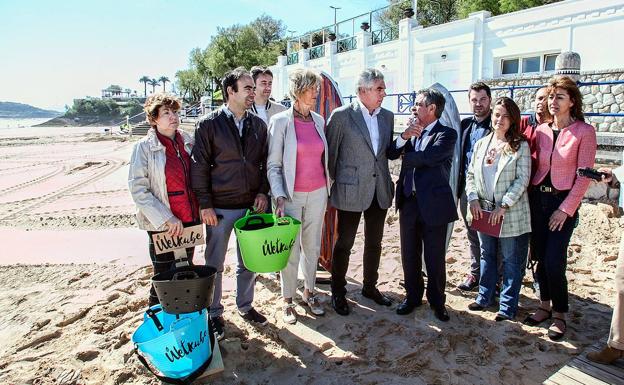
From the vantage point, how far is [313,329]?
3244 mm

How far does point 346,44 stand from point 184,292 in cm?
1882

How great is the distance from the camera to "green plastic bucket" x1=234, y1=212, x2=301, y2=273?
108 inches

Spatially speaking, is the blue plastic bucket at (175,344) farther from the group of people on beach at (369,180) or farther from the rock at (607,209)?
the rock at (607,209)

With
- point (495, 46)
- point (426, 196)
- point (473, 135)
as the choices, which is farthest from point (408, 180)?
point (495, 46)

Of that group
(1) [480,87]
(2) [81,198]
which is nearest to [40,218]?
(2) [81,198]

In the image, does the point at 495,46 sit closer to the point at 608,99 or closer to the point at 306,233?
the point at 608,99

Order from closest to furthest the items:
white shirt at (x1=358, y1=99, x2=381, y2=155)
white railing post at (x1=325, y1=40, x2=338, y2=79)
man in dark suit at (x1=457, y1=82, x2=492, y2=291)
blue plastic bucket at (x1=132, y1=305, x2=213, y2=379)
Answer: blue plastic bucket at (x1=132, y1=305, x2=213, y2=379)
white shirt at (x1=358, y1=99, x2=381, y2=155)
man in dark suit at (x1=457, y1=82, x2=492, y2=291)
white railing post at (x1=325, y1=40, x2=338, y2=79)

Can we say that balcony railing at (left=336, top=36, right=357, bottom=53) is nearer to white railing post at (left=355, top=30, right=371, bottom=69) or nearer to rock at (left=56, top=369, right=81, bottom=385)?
white railing post at (left=355, top=30, right=371, bottom=69)

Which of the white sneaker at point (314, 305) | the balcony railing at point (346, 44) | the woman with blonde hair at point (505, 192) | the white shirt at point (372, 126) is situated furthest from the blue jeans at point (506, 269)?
the balcony railing at point (346, 44)

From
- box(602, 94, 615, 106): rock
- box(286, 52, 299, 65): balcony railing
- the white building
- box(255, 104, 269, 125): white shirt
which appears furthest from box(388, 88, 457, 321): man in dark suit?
box(286, 52, 299, 65): balcony railing

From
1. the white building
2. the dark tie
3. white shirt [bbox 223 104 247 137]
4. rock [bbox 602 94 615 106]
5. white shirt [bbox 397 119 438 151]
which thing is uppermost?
the white building

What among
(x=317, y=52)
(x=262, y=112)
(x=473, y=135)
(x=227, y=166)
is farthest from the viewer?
(x=317, y=52)

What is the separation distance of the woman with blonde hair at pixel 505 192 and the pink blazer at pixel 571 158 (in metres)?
0.17

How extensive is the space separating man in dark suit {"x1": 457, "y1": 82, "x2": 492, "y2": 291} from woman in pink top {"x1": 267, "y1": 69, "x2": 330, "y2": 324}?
1.34 meters
